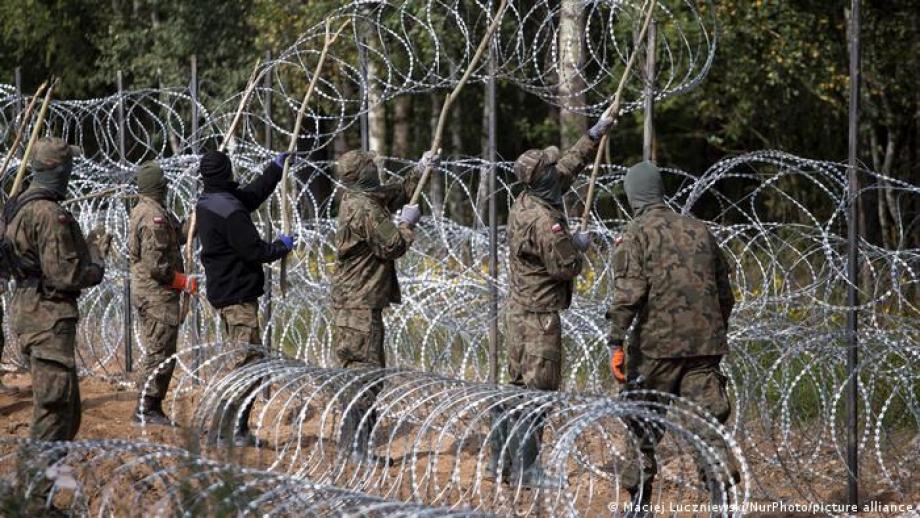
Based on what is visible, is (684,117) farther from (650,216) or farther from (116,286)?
(650,216)

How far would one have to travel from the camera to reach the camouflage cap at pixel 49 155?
7.43 metres

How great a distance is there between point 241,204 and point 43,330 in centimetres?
178

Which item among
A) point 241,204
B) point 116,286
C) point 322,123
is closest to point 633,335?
point 241,204

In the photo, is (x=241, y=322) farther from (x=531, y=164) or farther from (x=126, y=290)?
(x=126, y=290)

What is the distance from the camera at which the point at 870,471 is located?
8422mm

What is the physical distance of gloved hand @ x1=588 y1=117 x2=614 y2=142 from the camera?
7828 mm

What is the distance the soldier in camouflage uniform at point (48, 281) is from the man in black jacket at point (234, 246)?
1304mm

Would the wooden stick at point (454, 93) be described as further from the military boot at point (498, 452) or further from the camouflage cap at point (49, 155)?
the camouflage cap at point (49, 155)

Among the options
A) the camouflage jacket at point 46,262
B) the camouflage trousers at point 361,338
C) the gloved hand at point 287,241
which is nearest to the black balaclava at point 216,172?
the gloved hand at point 287,241

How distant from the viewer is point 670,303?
6.71 m

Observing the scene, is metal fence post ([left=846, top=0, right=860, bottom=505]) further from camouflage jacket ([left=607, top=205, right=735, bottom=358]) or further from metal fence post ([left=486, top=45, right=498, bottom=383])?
metal fence post ([left=486, top=45, right=498, bottom=383])

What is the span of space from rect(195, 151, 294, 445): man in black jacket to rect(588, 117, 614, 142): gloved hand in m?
2.05

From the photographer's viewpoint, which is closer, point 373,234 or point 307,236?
point 373,234

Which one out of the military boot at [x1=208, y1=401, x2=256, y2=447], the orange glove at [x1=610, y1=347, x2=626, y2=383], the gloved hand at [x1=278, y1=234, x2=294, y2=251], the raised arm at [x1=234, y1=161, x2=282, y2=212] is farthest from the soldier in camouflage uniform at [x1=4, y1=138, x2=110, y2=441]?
the orange glove at [x1=610, y1=347, x2=626, y2=383]
